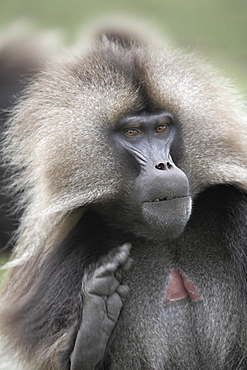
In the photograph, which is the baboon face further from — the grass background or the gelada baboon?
the grass background

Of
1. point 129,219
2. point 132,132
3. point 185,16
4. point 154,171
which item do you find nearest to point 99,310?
point 129,219

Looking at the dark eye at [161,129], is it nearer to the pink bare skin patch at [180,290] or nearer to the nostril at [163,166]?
the nostril at [163,166]

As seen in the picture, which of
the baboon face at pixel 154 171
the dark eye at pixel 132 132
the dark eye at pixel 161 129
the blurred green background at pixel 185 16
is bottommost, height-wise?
the blurred green background at pixel 185 16

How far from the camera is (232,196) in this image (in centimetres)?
371

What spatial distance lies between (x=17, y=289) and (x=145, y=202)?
788 mm

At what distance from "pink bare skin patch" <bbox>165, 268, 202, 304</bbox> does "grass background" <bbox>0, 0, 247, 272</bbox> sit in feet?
12.3

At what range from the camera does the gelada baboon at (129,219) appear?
3488mm

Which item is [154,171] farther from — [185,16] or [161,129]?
[185,16]

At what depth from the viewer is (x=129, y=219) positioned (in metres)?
3.60

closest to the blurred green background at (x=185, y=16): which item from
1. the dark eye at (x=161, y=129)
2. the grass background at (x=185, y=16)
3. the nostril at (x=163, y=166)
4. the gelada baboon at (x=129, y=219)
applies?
the grass background at (x=185, y=16)

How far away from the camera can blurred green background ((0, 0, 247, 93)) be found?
7883mm

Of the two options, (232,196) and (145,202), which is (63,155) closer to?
(145,202)

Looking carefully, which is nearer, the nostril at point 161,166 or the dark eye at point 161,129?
the nostril at point 161,166

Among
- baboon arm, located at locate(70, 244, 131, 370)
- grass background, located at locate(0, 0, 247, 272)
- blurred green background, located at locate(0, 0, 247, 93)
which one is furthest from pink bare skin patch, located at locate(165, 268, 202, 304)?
blurred green background, located at locate(0, 0, 247, 93)
